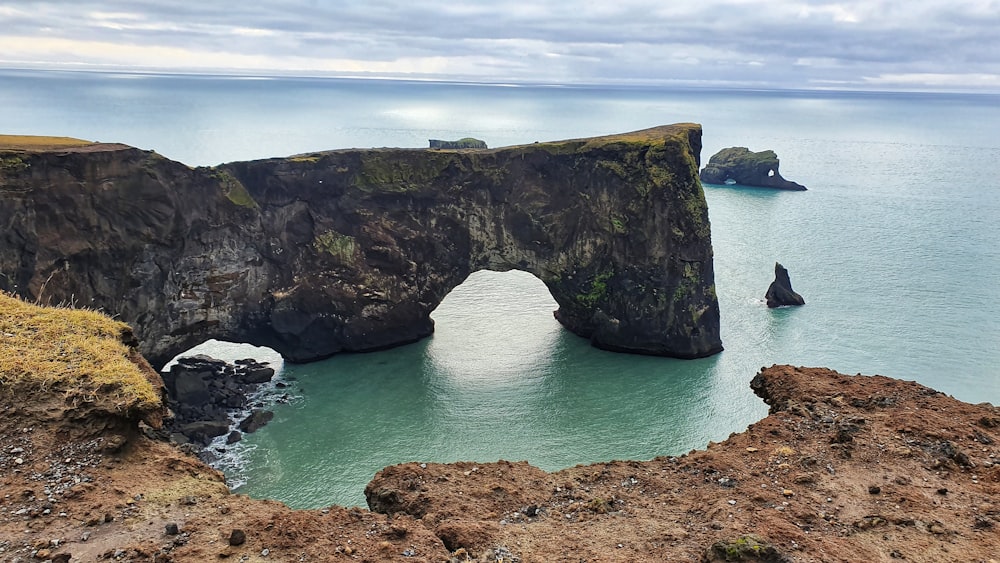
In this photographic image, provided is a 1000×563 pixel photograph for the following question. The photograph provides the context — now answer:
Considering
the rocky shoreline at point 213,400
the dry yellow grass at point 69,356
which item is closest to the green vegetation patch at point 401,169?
the rocky shoreline at point 213,400

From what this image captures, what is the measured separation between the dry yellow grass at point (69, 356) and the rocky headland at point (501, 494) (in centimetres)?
5

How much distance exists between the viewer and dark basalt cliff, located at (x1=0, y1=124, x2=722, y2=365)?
133ft

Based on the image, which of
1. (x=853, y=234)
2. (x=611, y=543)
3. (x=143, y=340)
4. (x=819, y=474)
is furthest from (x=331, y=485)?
(x=853, y=234)

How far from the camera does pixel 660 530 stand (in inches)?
543

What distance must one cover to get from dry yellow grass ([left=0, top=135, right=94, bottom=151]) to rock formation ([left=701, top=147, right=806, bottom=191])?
354ft

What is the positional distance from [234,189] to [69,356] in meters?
27.0

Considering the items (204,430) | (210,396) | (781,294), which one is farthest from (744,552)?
(781,294)

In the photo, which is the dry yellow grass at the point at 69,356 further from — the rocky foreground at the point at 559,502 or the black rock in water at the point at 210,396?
the black rock in water at the point at 210,396

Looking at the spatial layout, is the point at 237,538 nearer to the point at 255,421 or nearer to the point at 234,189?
the point at 255,421

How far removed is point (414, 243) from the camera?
153 ft

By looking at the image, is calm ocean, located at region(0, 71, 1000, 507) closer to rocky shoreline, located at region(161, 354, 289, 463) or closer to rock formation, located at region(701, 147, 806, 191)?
rocky shoreline, located at region(161, 354, 289, 463)

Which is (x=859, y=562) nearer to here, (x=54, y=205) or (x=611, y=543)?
(x=611, y=543)


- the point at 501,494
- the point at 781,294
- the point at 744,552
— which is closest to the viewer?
the point at 744,552

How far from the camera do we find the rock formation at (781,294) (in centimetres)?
5291
